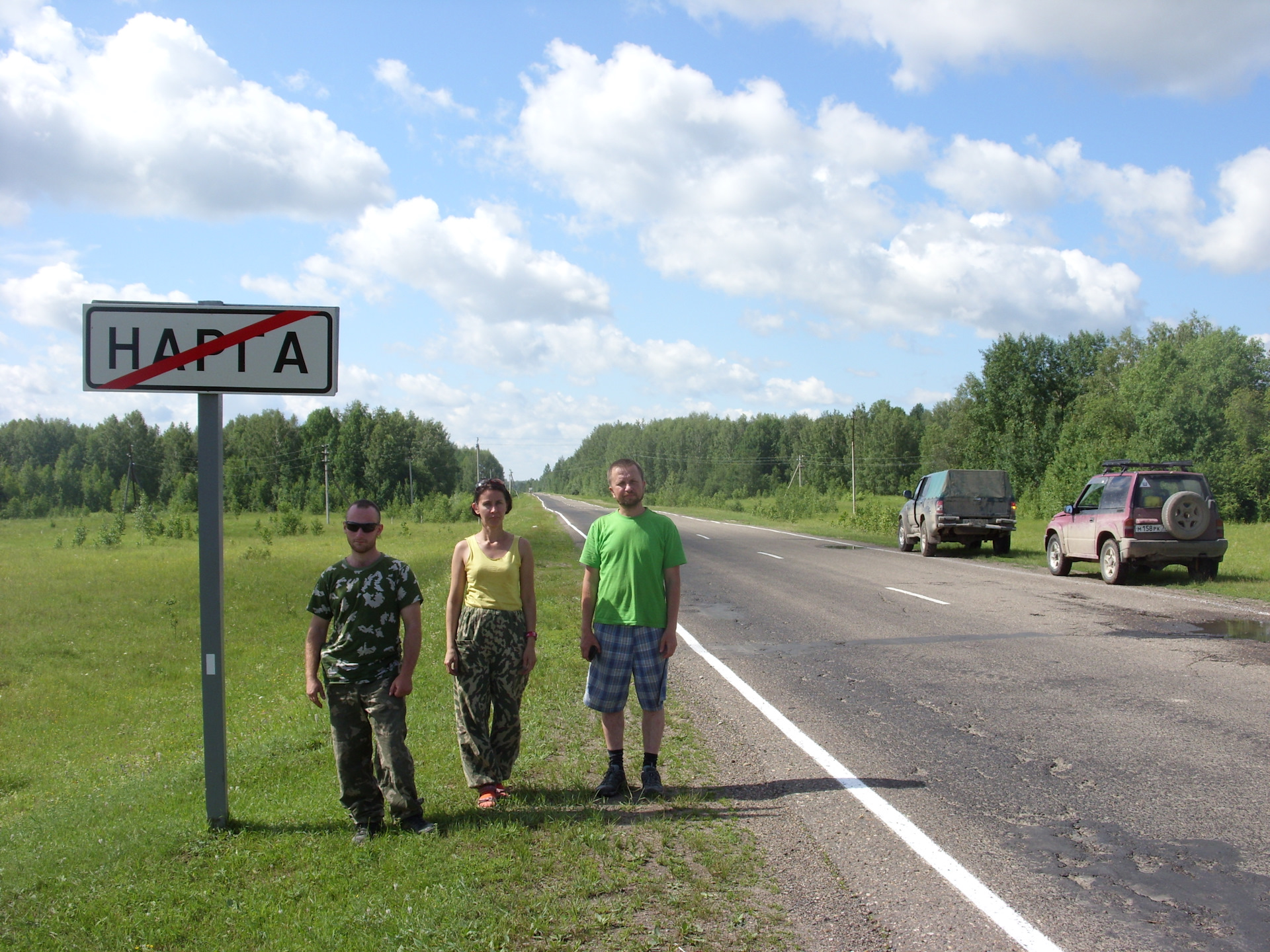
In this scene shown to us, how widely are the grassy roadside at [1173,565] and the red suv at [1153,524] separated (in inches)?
19.0

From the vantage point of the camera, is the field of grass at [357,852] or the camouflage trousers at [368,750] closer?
the field of grass at [357,852]

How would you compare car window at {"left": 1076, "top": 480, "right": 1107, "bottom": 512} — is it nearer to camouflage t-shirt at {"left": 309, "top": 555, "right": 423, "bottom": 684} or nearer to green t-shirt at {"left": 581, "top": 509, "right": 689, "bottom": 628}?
green t-shirt at {"left": 581, "top": 509, "right": 689, "bottom": 628}

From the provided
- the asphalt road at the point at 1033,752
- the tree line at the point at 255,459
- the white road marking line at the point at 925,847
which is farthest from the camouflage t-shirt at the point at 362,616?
the tree line at the point at 255,459

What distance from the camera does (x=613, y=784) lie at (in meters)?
5.00

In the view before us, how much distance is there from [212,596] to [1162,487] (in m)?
15.7

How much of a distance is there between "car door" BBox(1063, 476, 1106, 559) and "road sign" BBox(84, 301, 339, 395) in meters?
15.4

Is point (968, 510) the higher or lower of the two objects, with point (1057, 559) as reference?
higher

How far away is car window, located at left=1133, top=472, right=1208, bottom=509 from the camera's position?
1566 centimetres

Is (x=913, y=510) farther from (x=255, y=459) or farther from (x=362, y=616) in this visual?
(x=255, y=459)

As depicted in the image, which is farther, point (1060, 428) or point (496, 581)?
point (1060, 428)

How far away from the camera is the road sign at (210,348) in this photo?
14.8 ft

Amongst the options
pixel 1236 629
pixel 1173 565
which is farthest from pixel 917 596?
pixel 1173 565

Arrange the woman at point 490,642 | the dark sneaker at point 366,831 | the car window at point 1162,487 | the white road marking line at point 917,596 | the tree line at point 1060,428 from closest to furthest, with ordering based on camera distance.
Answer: the dark sneaker at point 366,831, the woman at point 490,642, the white road marking line at point 917,596, the car window at point 1162,487, the tree line at point 1060,428

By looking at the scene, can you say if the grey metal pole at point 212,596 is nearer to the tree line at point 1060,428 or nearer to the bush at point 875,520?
the tree line at point 1060,428
